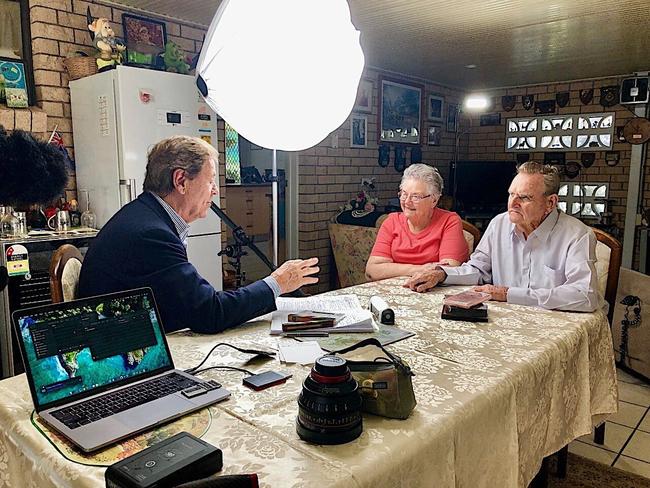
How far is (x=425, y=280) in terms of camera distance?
213 centimetres

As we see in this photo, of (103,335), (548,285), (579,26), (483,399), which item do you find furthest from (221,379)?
(579,26)

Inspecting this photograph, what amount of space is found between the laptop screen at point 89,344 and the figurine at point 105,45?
90.7 inches

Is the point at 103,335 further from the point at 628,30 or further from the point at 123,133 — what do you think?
the point at 628,30

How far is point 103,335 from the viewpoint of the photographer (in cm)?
111

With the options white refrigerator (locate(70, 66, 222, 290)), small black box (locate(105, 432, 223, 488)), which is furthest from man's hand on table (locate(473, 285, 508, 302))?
white refrigerator (locate(70, 66, 222, 290))

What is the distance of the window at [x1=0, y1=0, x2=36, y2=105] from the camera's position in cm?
299

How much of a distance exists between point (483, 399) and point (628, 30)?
12.6 ft

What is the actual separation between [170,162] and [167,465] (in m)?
1.11

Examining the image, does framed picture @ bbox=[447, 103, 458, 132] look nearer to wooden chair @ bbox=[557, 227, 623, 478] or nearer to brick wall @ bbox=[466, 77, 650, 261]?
brick wall @ bbox=[466, 77, 650, 261]

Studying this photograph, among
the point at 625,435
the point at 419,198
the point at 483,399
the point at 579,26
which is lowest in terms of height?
the point at 625,435

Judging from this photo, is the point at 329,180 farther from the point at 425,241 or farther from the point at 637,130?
the point at 637,130

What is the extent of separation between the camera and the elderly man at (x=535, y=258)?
1861 millimetres

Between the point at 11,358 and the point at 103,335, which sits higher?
the point at 103,335

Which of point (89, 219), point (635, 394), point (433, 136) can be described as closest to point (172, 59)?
point (89, 219)
